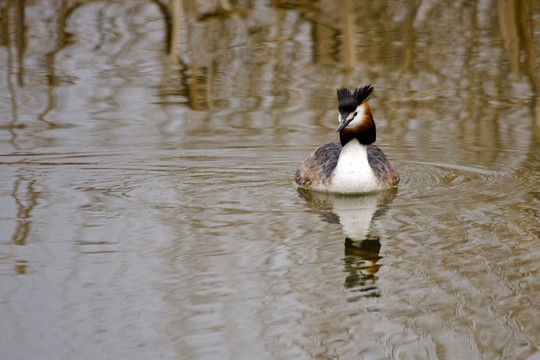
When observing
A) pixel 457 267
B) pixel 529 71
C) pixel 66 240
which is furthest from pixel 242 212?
pixel 529 71

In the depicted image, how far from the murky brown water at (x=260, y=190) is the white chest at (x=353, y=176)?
0.15m

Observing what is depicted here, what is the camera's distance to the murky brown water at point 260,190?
5.40m

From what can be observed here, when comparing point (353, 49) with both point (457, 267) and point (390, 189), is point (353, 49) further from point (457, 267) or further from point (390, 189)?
point (457, 267)

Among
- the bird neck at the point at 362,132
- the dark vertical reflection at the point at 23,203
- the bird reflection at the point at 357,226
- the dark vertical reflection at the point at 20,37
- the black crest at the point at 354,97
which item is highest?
the dark vertical reflection at the point at 20,37

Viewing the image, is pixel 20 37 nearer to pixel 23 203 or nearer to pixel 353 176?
pixel 23 203

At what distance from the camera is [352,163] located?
28.0 ft

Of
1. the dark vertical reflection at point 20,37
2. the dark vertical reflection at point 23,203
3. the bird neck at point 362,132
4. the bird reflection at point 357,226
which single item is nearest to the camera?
the bird reflection at point 357,226

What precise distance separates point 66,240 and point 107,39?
8.96 metres

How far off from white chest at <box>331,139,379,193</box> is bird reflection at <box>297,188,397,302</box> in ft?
0.23

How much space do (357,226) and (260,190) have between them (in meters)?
1.28

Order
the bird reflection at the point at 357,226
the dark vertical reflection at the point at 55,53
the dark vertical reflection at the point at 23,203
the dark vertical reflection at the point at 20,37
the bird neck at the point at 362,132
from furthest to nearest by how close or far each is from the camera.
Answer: the dark vertical reflection at the point at 20,37, the dark vertical reflection at the point at 55,53, the bird neck at the point at 362,132, the dark vertical reflection at the point at 23,203, the bird reflection at the point at 357,226

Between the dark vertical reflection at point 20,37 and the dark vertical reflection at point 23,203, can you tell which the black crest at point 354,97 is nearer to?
the dark vertical reflection at point 23,203

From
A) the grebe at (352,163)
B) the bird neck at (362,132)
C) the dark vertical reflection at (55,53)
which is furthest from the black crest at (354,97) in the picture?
the dark vertical reflection at (55,53)

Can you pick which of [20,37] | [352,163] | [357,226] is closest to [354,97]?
[352,163]
